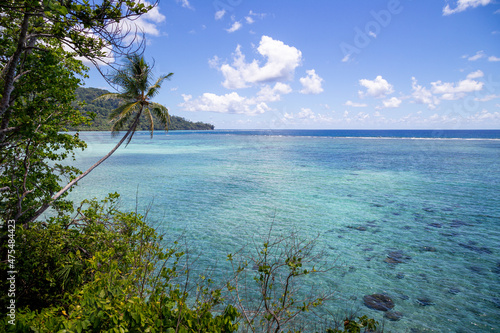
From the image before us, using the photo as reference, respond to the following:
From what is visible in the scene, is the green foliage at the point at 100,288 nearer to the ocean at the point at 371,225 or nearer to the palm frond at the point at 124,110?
the ocean at the point at 371,225

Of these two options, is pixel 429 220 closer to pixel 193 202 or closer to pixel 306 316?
pixel 306 316

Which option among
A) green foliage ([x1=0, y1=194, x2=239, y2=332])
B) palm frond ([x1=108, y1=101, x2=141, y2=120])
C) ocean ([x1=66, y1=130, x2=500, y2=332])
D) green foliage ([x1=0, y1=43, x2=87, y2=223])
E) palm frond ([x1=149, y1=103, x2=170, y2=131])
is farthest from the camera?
palm frond ([x1=149, y1=103, x2=170, y2=131])

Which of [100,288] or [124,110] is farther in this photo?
[124,110]

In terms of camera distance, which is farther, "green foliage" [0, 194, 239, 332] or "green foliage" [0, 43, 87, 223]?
"green foliage" [0, 43, 87, 223]

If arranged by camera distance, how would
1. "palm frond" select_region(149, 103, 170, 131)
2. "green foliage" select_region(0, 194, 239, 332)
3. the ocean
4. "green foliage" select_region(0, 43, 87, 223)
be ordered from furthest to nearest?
1. "palm frond" select_region(149, 103, 170, 131)
2. the ocean
3. "green foliage" select_region(0, 43, 87, 223)
4. "green foliage" select_region(0, 194, 239, 332)

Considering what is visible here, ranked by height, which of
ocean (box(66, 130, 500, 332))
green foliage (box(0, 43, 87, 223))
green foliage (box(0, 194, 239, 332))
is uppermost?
green foliage (box(0, 43, 87, 223))

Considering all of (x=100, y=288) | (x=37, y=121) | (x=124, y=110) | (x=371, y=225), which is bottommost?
(x=371, y=225)

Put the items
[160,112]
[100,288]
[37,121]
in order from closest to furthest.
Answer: [100,288] < [37,121] < [160,112]

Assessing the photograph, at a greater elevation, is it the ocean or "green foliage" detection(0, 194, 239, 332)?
"green foliage" detection(0, 194, 239, 332)

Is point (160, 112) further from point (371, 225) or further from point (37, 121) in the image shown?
point (371, 225)

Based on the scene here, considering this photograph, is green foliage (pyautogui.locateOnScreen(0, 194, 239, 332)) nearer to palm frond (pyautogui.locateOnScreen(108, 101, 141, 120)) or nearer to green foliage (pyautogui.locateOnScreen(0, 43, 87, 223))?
green foliage (pyautogui.locateOnScreen(0, 43, 87, 223))

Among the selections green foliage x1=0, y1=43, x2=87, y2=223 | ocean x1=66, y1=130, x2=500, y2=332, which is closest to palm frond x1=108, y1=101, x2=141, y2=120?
ocean x1=66, y1=130, x2=500, y2=332

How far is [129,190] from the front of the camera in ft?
63.9

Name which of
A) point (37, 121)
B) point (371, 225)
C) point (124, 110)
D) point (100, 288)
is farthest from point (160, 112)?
point (100, 288)
